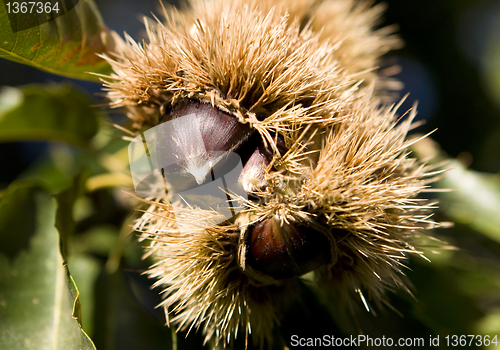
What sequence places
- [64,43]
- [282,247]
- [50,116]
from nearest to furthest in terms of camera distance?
[282,247], [64,43], [50,116]

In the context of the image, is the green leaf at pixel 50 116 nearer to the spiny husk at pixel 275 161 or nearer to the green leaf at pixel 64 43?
the green leaf at pixel 64 43

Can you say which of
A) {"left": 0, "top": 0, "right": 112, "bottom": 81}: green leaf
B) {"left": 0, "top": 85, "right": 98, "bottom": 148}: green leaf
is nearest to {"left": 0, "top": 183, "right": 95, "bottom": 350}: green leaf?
{"left": 0, "top": 85, "right": 98, "bottom": 148}: green leaf

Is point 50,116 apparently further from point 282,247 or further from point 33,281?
point 282,247

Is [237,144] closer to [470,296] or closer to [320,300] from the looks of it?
[320,300]

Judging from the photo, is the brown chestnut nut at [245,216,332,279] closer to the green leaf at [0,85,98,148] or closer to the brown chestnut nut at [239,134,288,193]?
the brown chestnut nut at [239,134,288,193]

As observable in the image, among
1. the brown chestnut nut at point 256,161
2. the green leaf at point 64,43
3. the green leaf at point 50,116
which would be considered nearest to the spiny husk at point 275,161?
the brown chestnut nut at point 256,161

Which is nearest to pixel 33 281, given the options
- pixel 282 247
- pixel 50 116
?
pixel 50 116
